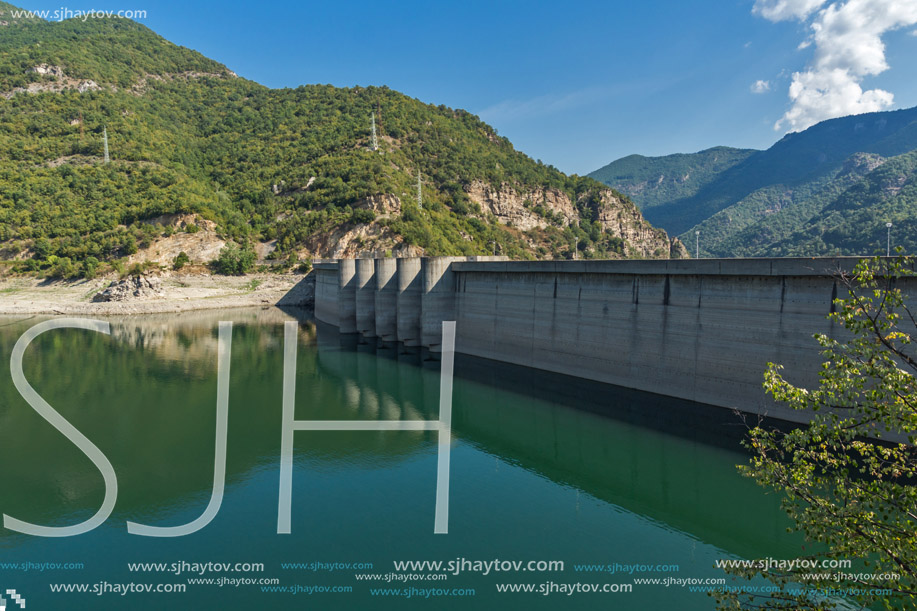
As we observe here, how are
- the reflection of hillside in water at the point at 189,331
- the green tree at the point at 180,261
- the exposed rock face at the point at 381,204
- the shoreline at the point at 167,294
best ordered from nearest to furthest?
the reflection of hillside in water at the point at 189,331 < the shoreline at the point at 167,294 < the green tree at the point at 180,261 < the exposed rock face at the point at 381,204

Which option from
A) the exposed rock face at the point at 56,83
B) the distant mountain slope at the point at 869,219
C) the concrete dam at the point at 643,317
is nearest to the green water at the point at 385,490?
the concrete dam at the point at 643,317

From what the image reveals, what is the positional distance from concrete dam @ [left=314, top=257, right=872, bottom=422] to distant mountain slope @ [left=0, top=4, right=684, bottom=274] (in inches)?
1279

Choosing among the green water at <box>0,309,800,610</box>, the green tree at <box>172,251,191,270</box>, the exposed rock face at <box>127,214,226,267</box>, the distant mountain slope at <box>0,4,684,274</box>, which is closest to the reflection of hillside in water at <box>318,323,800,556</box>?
the green water at <box>0,309,800,610</box>

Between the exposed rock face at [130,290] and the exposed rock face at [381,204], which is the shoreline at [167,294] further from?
the exposed rock face at [381,204]

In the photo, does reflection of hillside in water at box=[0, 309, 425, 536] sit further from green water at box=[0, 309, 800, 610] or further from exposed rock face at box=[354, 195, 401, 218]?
exposed rock face at box=[354, 195, 401, 218]

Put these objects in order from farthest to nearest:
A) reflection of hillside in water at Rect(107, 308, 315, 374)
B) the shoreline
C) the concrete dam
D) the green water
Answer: the shoreline < reflection of hillside in water at Rect(107, 308, 315, 374) < the concrete dam < the green water

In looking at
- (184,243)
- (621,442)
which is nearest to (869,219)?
(621,442)

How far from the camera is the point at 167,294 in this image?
54.5 metres

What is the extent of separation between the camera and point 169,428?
18969mm

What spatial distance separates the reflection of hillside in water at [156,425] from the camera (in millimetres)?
13953

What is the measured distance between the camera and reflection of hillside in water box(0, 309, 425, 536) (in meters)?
14.0

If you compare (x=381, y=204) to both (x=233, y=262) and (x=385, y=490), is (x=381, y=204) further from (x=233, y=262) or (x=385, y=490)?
Result: (x=385, y=490)

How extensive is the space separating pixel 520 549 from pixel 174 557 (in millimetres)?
7649

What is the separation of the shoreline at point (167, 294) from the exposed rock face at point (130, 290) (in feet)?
0.78
